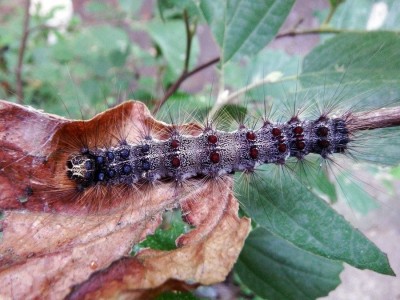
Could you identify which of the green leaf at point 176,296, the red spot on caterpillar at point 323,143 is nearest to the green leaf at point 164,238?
the green leaf at point 176,296

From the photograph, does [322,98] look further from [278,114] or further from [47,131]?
[47,131]

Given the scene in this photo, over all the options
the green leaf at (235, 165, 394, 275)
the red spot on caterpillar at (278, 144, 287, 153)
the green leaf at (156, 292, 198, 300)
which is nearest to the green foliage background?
the green leaf at (235, 165, 394, 275)

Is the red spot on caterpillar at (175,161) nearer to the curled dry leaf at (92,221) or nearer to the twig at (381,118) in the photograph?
the curled dry leaf at (92,221)

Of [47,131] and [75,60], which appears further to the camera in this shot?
[75,60]

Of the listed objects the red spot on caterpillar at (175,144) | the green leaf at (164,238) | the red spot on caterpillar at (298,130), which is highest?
the red spot on caterpillar at (298,130)

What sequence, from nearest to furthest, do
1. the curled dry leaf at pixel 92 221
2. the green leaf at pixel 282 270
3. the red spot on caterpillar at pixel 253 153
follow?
the curled dry leaf at pixel 92 221
the green leaf at pixel 282 270
the red spot on caterpillar at pixel 253 153

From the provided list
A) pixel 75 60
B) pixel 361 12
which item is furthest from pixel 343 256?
pixel 75 60
